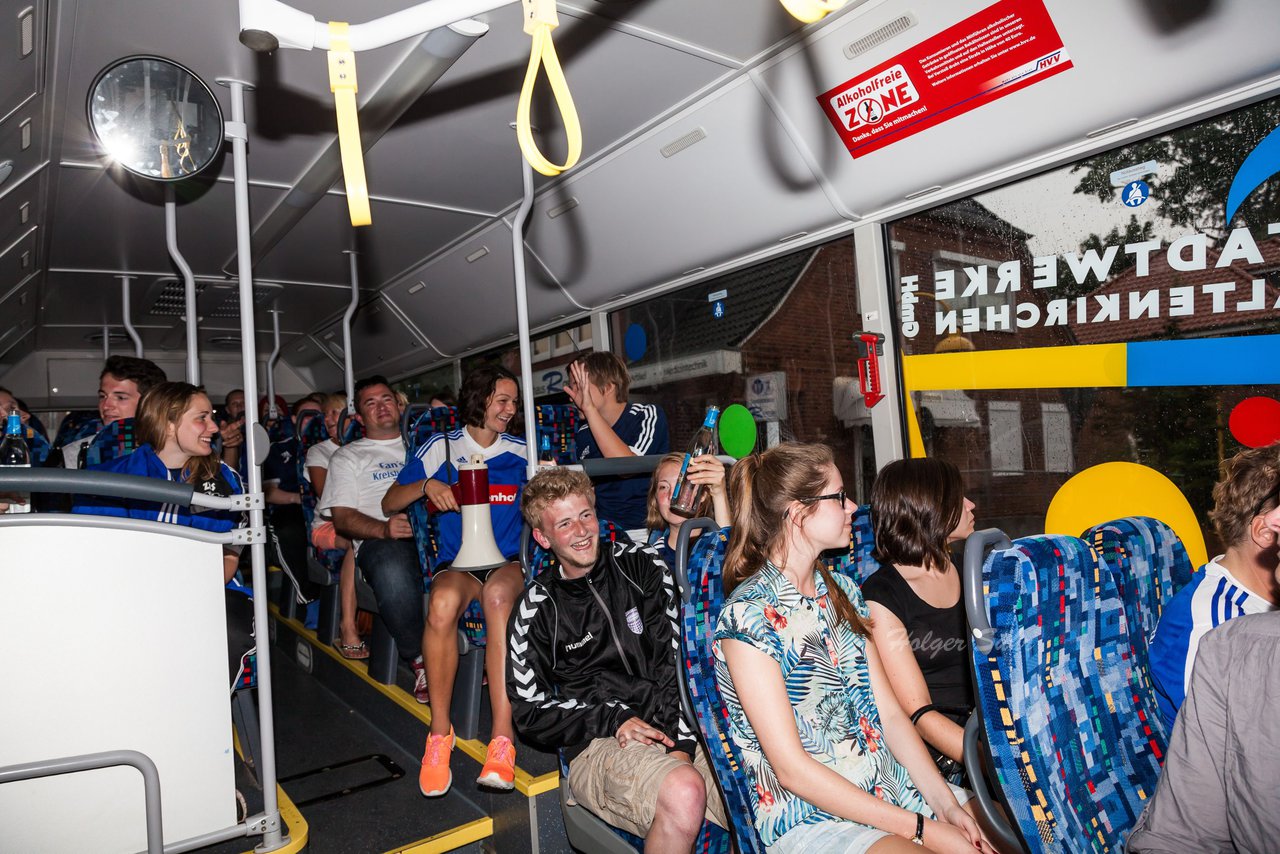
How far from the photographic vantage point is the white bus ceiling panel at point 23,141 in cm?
307

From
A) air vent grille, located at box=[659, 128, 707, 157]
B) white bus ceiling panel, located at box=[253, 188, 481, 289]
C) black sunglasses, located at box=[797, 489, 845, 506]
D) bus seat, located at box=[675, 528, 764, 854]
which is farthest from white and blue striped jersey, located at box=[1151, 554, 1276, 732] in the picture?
white bus ceiling panel, located at box=[253, 188, 481, 289]

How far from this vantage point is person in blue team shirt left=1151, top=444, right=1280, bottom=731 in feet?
6.75

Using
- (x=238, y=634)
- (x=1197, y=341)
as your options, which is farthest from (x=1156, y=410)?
(x=238, y=634)

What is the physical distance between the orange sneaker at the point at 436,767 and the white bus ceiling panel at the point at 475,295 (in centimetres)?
292

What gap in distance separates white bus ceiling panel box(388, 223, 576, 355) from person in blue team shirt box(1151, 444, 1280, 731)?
3.83 metres

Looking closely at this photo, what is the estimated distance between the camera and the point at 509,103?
11.3ft

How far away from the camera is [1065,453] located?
2861 mm

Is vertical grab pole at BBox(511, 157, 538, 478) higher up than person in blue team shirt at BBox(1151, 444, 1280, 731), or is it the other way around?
vertical grab pole at BBox(511, 157, 538, 478)

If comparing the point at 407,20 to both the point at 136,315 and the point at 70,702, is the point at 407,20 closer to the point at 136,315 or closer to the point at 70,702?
the point at 70,702

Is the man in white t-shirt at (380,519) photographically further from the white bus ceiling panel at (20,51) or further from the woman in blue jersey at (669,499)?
the white bus ceiling panel at (20,51)

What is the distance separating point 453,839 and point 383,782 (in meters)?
0.68

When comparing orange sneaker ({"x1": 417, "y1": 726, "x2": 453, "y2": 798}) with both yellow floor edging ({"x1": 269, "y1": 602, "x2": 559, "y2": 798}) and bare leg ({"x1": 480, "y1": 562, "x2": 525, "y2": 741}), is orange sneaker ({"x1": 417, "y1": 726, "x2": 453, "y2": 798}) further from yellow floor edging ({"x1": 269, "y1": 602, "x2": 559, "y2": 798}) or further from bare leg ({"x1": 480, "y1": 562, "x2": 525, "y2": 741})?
bare leg ({"x1": 480, "y1": 562, "x2": 525, "y2": 741})

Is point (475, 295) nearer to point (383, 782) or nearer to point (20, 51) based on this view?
point (20, 51)

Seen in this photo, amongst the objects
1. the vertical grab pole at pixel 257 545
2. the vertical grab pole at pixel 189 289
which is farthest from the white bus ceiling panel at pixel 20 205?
the vertical grab pole at pixel 257 545
